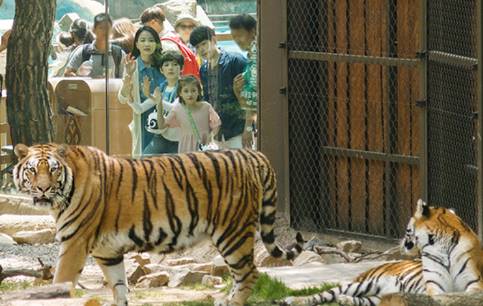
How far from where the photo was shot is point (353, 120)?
44.3ft

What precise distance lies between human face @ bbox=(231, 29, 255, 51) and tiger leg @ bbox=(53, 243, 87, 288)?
5.44m

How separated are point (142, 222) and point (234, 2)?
5456 millimetres

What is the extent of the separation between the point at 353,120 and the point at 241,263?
11.6 feet

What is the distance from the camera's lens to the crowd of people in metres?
15.4

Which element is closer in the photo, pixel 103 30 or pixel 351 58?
pixel 351 58

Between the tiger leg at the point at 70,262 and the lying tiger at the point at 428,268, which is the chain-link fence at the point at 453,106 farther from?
the tiger leg at the point at 70,262

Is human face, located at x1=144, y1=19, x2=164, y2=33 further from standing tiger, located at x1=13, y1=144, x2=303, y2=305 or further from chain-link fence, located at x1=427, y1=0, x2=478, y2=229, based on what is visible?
standing tiger, located at x1=13, y1=144, x2=303, y2=305

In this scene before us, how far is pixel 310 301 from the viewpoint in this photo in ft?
33.3

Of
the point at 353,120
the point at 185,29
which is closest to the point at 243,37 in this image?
the point at 185,29

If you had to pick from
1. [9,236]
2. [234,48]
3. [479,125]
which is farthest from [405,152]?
[9,236]

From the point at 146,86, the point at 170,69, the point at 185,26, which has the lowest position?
the point at 146,86

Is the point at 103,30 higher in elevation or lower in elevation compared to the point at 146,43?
higher

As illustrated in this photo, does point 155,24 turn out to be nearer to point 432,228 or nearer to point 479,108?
point 479,108

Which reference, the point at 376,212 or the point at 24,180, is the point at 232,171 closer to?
the point at 24,180
